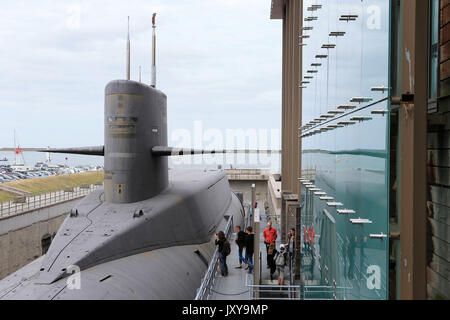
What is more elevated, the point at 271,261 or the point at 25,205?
the point at 25,205

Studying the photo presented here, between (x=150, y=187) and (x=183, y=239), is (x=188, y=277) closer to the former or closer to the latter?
(x=183, y=239)

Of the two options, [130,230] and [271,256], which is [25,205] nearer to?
[130,230]

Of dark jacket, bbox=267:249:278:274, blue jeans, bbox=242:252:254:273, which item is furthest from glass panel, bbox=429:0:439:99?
dark jacket, bbox=267:249:278:274

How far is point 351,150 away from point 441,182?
126cm

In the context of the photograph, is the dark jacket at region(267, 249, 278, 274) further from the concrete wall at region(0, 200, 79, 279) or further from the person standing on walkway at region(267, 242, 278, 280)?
the concrete wall at region(0, 200, 79, 279)

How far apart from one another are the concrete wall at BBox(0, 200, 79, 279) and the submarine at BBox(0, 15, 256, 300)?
7530mm

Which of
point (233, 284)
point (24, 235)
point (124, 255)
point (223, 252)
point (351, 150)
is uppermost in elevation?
point (351, 150)

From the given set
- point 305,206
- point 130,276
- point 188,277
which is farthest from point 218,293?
point 305,206

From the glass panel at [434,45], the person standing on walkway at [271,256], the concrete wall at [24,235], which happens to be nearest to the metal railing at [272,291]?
the person standing on walkway at [271,256]

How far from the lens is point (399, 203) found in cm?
317

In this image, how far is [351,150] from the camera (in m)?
4.49

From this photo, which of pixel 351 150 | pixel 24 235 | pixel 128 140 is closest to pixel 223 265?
pixel 128 140

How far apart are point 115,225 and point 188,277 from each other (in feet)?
6.69

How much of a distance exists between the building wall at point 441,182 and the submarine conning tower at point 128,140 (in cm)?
762
